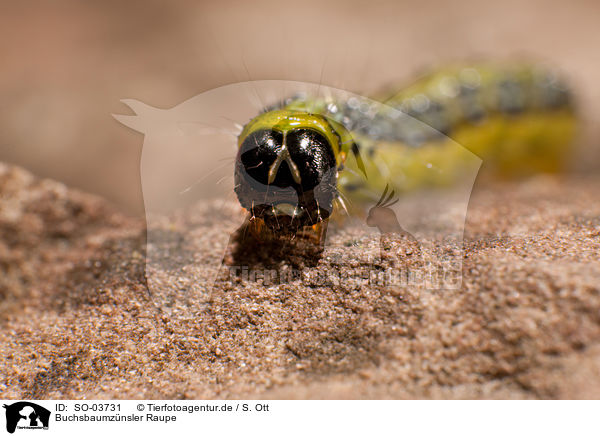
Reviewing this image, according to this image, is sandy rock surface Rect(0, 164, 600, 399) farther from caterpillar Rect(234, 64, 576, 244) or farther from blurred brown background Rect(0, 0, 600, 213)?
blurred brown background Rect(0, 0, 600, 213)

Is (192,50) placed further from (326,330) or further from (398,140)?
(326,330)

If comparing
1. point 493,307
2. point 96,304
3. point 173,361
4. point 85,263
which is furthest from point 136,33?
point 493,307

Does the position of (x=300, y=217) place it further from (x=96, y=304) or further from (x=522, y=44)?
(x=522, y=44)

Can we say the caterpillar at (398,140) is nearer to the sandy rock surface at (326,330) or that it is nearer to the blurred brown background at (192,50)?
the sandy rock surface at (326,330)

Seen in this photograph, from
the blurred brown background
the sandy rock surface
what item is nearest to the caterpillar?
the sandy rock surface

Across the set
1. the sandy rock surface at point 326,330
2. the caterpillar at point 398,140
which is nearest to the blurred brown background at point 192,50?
the caterpillar at point 398,140

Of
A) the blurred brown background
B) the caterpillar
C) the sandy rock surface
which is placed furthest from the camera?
the blurred brown background
